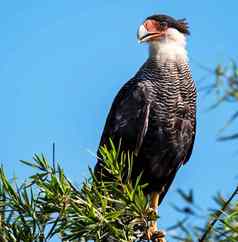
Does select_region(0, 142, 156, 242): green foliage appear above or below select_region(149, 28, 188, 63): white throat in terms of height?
below

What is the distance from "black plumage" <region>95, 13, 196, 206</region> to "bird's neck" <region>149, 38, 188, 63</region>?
0.53m

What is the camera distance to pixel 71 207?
10.7 feet

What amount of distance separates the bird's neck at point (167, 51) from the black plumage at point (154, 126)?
53cm

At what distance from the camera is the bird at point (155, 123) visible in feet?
24.2

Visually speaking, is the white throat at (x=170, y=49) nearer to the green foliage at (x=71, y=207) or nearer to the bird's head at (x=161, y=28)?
the bird's head at (x=161, y=28)

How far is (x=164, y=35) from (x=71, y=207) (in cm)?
551

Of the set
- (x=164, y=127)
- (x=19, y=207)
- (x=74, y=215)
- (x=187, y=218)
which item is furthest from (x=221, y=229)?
(x=164, y=127)

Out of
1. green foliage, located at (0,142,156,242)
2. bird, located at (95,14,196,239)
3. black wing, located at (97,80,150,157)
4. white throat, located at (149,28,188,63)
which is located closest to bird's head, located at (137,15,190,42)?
white throat, located at (149,28,188,63)

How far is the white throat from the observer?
27.4 ft

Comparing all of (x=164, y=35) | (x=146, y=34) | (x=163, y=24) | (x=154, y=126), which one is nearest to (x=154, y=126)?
(x=154, y=126)

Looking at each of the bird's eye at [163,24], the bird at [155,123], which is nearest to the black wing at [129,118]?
the bird at [155,123]

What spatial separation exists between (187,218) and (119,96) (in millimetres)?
5418

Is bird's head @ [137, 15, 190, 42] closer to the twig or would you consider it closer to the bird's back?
the bird's back

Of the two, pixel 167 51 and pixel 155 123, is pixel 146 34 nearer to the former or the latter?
pixel 167 51
